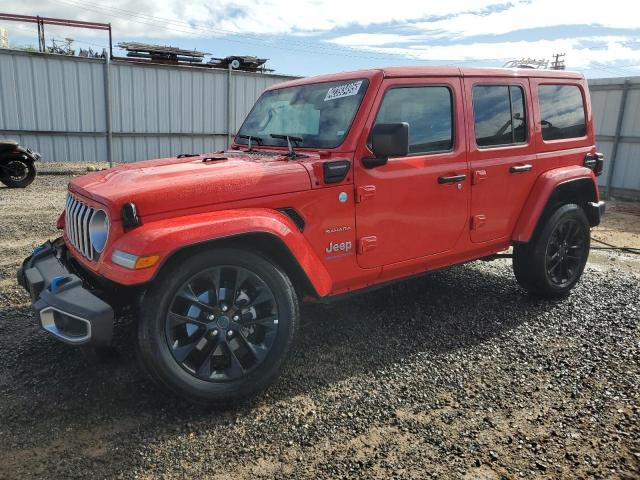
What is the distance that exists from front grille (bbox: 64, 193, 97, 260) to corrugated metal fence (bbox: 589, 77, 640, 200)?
1187 centimetres

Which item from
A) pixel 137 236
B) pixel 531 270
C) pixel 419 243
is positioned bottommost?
pixel 531 270

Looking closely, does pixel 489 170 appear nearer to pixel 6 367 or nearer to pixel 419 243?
pixel 419 243

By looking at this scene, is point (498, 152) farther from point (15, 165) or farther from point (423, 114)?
point (15, 165)

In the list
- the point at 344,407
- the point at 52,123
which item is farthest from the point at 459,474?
the point at 52,123

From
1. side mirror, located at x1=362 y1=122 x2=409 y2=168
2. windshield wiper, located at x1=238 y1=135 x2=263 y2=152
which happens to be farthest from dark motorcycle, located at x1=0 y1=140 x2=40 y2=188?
side mirror, located at x1=362 y1=122 x2=409 y2=168

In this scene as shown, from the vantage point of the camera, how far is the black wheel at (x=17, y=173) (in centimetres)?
998

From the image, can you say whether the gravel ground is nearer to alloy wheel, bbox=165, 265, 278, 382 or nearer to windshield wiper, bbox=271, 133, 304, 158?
alloy wheel, bbox=165, 265, 278, 382

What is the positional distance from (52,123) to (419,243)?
38.3 ft

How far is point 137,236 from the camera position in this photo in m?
2.60

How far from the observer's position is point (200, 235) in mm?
2695

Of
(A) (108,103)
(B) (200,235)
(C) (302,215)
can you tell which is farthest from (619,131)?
(A) (108,103)

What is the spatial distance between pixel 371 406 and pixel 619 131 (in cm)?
1120

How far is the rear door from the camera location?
13.0 feet

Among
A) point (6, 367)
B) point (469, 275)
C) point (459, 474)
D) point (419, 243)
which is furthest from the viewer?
point (469, 275)
